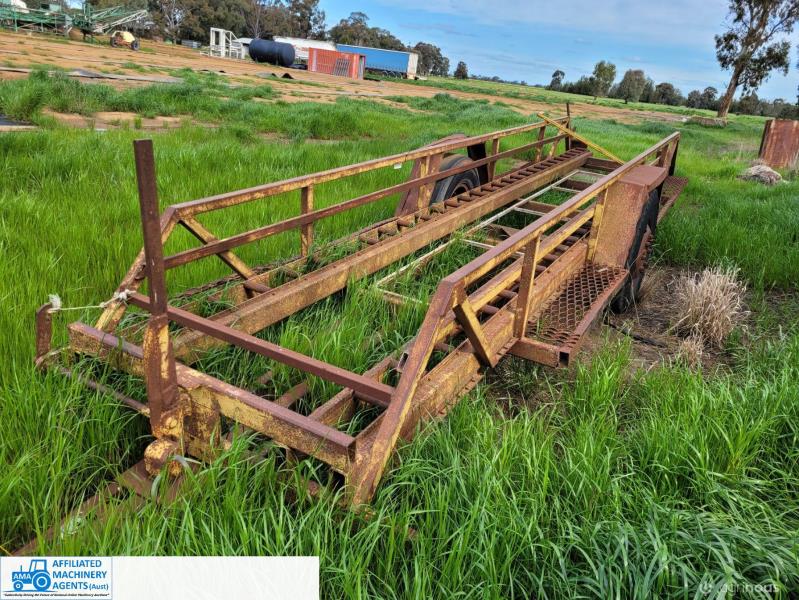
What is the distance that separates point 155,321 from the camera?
7.10 ft

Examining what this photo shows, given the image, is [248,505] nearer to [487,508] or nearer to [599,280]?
[487,508]

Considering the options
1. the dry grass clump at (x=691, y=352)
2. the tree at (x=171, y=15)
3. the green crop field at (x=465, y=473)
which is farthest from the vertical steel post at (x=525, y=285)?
the tree at (x=171, y=15)

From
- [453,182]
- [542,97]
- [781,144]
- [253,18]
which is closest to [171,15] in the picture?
[253,18]

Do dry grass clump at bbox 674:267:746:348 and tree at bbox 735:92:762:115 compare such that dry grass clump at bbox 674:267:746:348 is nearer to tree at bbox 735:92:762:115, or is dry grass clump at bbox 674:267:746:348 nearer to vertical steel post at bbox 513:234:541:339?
vertical steel post at bbox 513:234:541:339

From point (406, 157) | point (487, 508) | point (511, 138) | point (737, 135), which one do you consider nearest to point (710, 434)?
point (487, 508)

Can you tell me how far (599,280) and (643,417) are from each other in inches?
63.5

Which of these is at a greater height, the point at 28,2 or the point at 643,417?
the point at 28,2

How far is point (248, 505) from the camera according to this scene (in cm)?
226

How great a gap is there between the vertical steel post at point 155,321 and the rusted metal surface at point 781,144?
642 inches

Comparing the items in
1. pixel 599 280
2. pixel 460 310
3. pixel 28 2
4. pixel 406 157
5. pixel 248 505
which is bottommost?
pixel 248 505

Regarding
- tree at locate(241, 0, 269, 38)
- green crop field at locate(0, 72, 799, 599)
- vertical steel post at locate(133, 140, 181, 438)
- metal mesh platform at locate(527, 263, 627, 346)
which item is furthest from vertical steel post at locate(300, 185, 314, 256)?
tree at locate(241, 0, 269, 38)

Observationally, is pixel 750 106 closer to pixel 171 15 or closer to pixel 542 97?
pixel 542 97

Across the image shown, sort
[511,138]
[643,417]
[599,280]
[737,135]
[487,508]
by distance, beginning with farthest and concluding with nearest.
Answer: [737,135], [511,138], [599,280], [643,417], [487,508]

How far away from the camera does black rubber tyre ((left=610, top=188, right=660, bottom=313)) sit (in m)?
4.90
